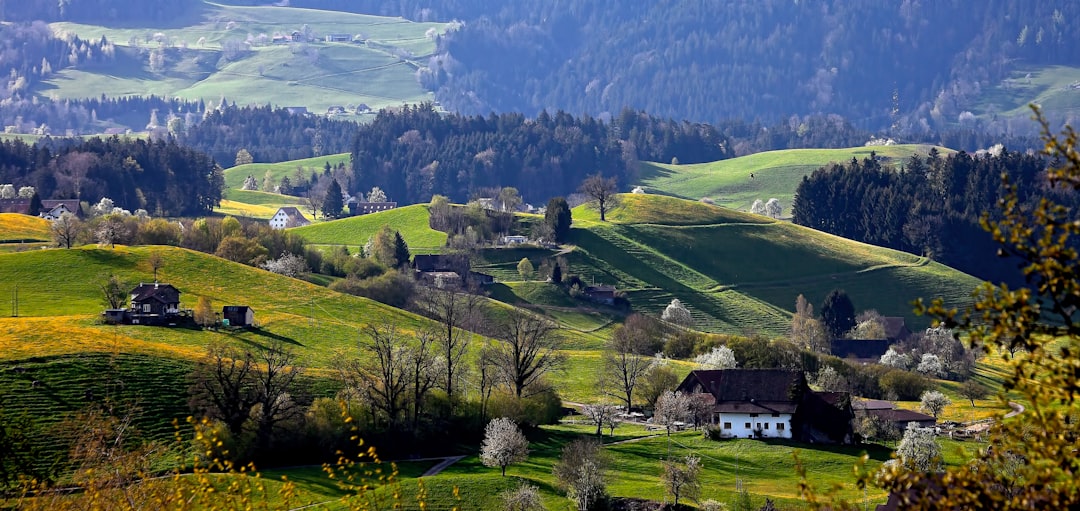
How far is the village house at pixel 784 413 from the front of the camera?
79.1 m

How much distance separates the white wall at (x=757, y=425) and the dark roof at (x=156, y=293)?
3886cm

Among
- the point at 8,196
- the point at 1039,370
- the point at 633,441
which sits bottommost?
the point at 8,196

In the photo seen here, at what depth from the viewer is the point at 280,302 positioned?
349 feet

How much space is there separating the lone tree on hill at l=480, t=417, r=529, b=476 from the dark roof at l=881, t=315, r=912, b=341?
78420 millimetres

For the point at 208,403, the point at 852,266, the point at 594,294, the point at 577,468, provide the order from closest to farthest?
1. the point at 577,468
2. the point at 208,403
3. the point at 594,294
4. the point at 852,266

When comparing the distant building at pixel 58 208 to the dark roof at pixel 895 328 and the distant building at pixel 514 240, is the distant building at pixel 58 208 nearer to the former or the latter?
the distant building at pixel 514 240

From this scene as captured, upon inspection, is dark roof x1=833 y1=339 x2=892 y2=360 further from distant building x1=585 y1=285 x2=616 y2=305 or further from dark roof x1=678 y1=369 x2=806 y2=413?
dark roof x1=678 y1=369 x2=806 y2=413

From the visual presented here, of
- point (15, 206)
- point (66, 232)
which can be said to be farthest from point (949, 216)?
point (15, 206)

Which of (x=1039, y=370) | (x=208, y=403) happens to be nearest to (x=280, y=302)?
(x=208, y=403)

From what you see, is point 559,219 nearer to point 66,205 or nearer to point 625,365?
point 66,205

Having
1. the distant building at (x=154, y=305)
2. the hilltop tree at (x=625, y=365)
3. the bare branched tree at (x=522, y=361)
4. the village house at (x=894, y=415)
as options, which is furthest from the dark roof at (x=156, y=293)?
the village house at (x=894, y=415)

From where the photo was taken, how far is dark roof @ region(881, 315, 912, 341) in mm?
139000

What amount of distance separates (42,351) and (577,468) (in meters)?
31.0

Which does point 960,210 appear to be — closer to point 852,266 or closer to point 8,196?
point 852,266
